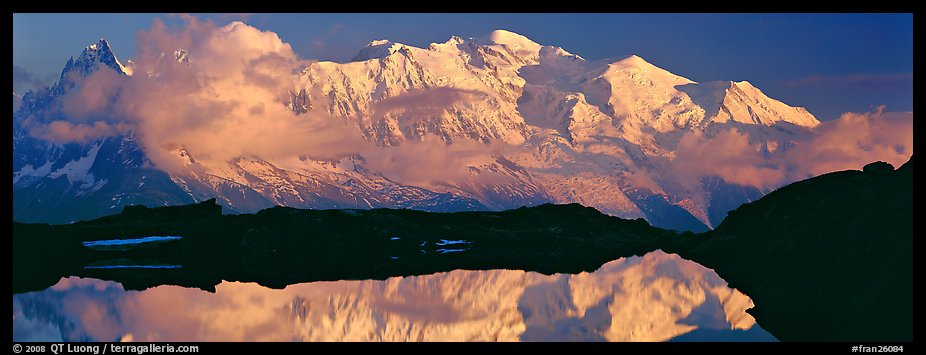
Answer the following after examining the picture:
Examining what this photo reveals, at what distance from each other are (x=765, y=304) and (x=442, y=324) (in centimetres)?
4433

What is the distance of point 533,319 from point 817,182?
62.6 m

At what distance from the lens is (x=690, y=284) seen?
589 ft
